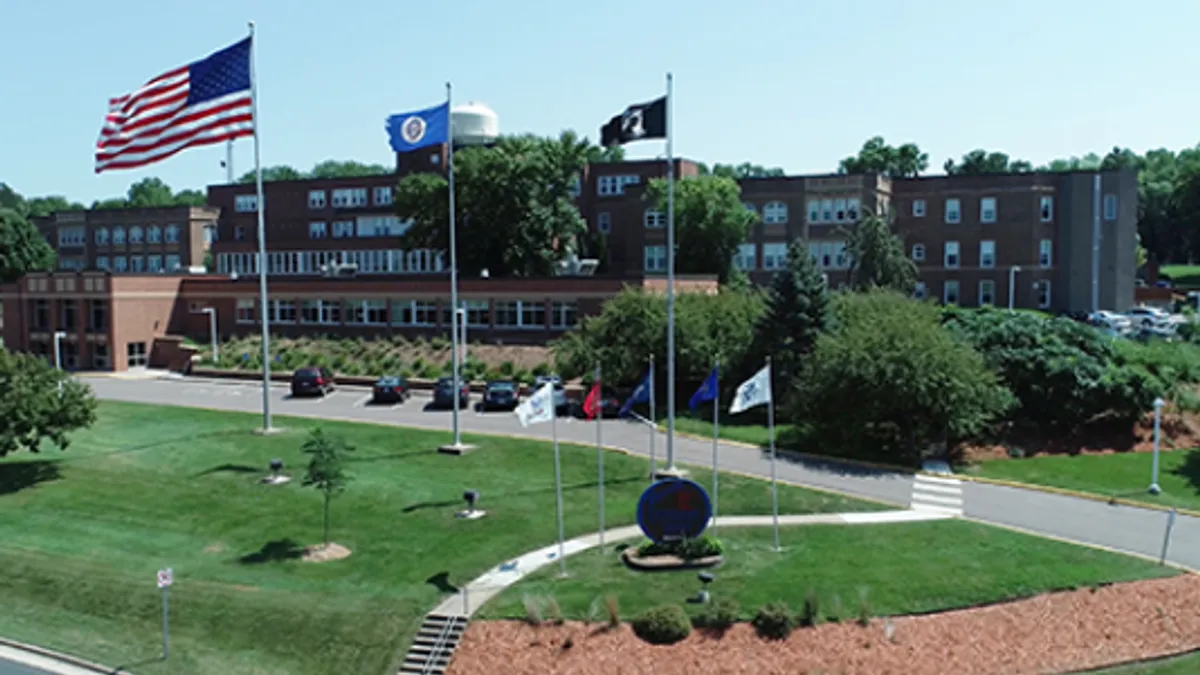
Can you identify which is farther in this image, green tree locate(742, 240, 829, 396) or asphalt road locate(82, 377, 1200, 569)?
green tree locate(742, 240, 829, 396)

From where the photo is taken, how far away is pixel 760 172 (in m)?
164

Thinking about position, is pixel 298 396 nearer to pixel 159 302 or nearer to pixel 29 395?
pixel 29 395

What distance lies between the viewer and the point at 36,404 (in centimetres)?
3462

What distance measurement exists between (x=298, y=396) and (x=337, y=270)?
2303cm

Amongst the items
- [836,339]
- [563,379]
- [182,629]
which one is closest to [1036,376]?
[836,339]

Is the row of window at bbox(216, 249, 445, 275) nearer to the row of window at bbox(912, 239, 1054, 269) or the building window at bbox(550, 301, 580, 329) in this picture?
→ the building window at bbox(550, 301, 580, 329)

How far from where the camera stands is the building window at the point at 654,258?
6856cm

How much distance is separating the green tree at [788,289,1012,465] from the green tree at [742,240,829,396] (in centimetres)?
427

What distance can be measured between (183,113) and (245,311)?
32.5 metres

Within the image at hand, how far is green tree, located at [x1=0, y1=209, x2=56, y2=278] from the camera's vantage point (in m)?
85.7

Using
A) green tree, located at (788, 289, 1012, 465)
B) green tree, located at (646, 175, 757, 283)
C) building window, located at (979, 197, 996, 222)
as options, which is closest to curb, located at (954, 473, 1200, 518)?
green tree, located at (788, 289, 1012, 465)

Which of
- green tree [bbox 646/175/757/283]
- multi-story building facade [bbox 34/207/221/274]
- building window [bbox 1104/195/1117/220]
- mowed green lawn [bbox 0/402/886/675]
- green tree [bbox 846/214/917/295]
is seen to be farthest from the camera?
multi-story building facade [bbox 34/207/221/274]

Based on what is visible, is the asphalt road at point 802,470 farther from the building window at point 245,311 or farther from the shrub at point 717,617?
the building window at point 245,311

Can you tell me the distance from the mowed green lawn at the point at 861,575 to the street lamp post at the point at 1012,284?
4310cm
